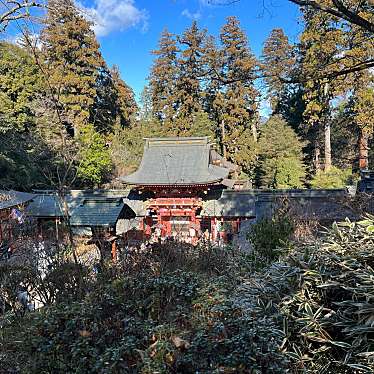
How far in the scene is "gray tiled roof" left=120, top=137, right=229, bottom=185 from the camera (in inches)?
536

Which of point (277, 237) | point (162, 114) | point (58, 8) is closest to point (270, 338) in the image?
point (277, 237)

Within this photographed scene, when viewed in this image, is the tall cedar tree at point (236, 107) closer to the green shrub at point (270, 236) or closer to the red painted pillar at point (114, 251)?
the red painted pillar at point (114, 251)

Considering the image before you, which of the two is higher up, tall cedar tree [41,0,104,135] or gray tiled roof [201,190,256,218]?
tall cedar tree [41,0,104,135]

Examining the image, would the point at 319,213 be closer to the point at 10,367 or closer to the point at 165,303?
the point at 165,303

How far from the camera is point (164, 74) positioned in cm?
2673

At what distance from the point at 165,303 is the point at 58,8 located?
5452 millimetres

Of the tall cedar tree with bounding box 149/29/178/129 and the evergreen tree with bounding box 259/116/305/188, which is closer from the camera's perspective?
the evergreen tree with bounding box 259/116/305/188

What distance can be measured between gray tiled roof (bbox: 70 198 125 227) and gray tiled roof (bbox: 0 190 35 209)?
6.26 feet

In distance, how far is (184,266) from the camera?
4840 mm

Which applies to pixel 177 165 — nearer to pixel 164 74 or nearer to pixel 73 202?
pixel 73 202

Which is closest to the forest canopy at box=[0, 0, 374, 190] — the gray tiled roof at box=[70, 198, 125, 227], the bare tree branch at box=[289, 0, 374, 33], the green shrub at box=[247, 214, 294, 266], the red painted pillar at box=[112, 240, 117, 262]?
the gray tiled roof at box=[70, 198, 125, 227]

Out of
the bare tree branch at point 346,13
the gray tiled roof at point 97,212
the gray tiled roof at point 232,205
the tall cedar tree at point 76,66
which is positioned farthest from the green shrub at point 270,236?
the tall cedar tree at point 76,66

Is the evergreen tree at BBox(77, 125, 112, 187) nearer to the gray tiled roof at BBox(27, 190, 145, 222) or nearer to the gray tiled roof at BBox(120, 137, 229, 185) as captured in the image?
the gray tiled roof at BBox(27, 190, 145, 222)

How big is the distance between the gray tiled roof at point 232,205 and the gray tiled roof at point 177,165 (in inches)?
34.7
